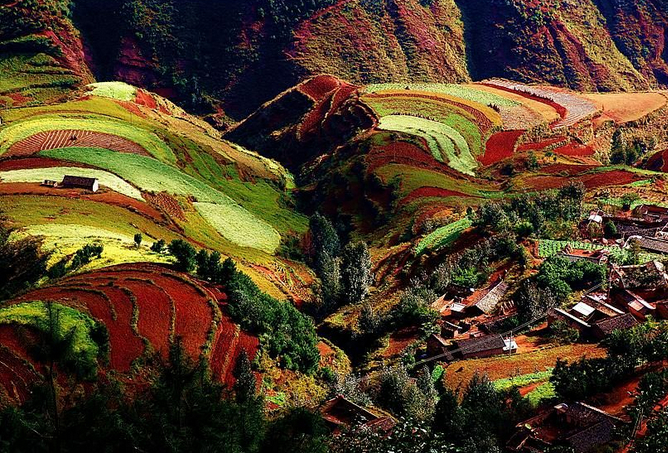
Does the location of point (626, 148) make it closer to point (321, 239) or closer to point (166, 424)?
point (321, 239)

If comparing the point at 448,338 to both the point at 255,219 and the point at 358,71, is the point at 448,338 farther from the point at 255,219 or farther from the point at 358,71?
the point at 358,71

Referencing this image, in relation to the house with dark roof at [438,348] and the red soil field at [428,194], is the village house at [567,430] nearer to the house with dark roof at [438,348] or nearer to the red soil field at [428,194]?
the house with dark roof at [438,348]

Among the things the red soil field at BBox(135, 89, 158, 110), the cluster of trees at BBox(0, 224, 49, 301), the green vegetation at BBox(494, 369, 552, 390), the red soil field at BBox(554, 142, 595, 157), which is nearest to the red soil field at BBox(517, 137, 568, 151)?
the red soil field at BBox(554, 142, 595, 157)

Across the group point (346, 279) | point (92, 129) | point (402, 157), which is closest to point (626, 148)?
point (402, 157)

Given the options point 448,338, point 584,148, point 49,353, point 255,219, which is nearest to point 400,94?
point 584,148

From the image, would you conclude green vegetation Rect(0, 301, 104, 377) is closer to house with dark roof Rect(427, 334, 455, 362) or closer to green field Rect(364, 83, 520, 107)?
house with dark roof Rect(427, 334, 455, 362)

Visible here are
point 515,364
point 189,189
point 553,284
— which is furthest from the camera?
point 189,189

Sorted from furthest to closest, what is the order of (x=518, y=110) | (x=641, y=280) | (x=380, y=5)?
(x=380, y=5), (x=518, y=110), (x=641, y=280)
